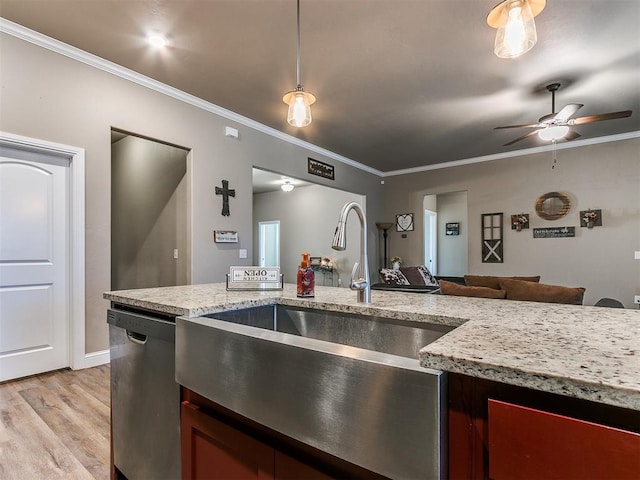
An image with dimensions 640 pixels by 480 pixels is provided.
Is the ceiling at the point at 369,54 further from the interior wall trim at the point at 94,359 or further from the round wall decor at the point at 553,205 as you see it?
the interior wall trim at the point at 94,359

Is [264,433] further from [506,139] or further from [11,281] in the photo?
[506,139]

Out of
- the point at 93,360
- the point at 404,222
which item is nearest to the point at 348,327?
the point at 93,360

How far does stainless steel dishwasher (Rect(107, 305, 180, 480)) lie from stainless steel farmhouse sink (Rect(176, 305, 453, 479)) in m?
0.15

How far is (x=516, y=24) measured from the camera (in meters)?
1.49

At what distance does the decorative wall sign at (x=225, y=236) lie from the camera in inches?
148

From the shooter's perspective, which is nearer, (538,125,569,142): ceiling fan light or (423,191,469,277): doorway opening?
(538,125,569,142): ceiling fan light

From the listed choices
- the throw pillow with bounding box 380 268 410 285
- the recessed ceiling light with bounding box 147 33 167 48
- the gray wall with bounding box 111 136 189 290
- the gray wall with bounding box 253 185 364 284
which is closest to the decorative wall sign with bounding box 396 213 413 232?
the gray wall with bounding box 253 185 364 284

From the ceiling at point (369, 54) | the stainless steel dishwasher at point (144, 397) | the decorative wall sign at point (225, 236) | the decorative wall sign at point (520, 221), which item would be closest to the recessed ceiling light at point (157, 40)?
the ceiling at point (369, 54)

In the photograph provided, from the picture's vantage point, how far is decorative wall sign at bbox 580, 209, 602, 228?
4.95 meters

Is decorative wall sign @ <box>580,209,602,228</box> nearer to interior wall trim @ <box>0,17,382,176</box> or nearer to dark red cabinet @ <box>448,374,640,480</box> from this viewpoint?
interior wall trim @ <box>0,17,382,176</box>

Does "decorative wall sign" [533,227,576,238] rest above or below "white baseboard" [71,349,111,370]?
above

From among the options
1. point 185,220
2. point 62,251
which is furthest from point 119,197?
point 62,251

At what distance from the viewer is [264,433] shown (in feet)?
2.80

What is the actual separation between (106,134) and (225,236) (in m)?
1.49
